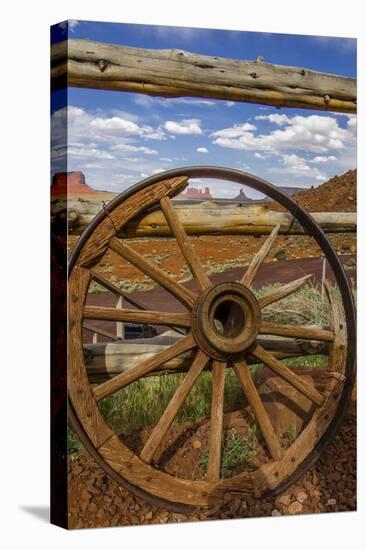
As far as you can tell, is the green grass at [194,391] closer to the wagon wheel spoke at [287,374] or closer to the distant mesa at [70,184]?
the wagon wheel spoke at [287,374]

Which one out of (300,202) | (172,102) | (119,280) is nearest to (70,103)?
(172,102)

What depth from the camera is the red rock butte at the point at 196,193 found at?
8758 millimetres

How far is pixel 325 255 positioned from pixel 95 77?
7.74 feet

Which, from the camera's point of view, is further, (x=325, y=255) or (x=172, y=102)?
(x=325, y=255)

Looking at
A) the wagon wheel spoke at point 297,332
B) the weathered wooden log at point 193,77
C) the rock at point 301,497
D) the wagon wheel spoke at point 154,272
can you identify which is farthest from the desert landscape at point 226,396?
the weathered wooden log at point 193,77

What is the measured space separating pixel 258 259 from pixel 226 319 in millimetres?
529

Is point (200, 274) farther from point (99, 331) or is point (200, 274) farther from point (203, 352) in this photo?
point (99, 331)

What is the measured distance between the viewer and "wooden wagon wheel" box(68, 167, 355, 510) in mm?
8312

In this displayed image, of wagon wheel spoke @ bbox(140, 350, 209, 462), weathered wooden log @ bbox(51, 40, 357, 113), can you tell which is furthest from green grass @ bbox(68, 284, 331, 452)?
weathered wooden log @ bbox(51, 40, 357, 113)

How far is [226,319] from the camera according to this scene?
8.91m

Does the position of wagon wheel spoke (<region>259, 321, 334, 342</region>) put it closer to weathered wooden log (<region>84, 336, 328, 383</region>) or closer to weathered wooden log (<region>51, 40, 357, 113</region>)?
weathered wooden log (<region>84, 336, 328, 383</region>)

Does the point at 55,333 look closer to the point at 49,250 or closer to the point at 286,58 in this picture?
the point at 49,250

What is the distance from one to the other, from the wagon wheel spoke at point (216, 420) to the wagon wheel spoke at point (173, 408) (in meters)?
0.13

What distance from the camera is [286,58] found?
9.07m
